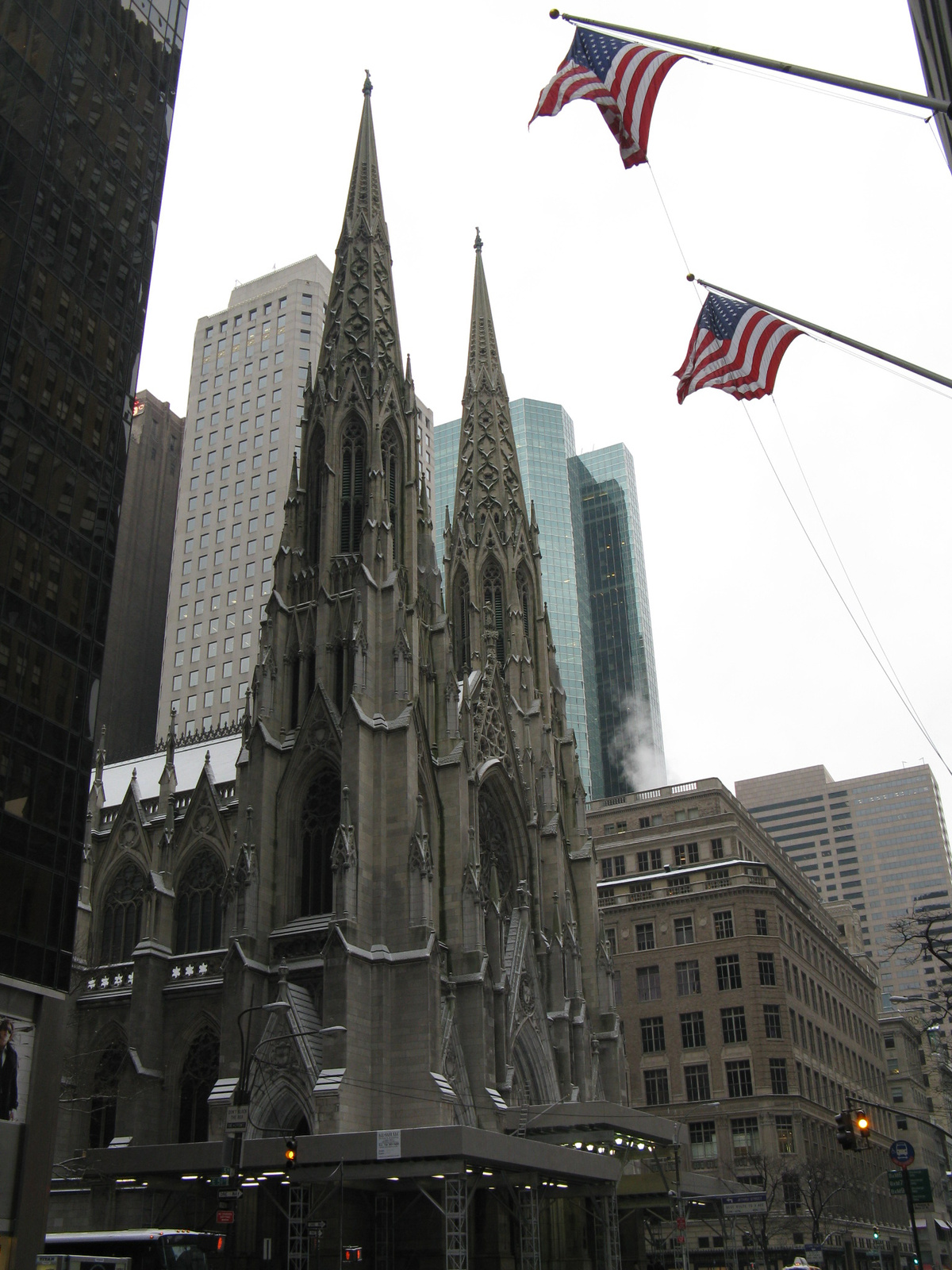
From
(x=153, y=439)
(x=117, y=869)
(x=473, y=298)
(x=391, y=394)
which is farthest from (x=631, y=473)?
(x=117, y=869)

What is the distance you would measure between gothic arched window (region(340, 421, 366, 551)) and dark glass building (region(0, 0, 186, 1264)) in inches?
779

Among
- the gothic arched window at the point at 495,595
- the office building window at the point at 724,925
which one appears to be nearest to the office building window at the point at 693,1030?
the office building window at the point at 724,925

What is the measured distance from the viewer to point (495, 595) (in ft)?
222

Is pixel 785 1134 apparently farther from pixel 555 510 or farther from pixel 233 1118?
pixel 555 510

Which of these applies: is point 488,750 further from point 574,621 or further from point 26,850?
point 574,621

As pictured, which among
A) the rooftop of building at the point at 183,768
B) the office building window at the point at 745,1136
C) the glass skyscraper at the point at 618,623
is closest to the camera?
the rooftop of building at the point at 183,768

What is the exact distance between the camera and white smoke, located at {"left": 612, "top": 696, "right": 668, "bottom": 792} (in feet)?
522

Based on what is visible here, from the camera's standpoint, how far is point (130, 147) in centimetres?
3478

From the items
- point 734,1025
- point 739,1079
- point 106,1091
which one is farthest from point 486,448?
point 106,1091

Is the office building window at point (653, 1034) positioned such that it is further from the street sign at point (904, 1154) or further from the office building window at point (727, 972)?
the street sign at point (904, 1154)

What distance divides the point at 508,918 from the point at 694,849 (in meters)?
31.0

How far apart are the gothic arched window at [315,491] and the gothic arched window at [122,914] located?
16.0 m

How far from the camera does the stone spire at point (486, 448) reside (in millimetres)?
70375

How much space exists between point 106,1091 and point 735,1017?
36.7 m
